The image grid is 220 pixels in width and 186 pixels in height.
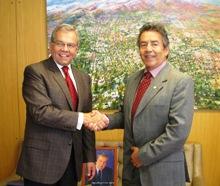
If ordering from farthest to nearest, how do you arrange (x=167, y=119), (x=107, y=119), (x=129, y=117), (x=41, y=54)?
(x=41, y=54)
(x=107, y=119)
(x=129, y=117)
(x=167, y=119)

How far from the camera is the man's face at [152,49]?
1955 mm

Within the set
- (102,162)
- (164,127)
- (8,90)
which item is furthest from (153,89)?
(8,90)

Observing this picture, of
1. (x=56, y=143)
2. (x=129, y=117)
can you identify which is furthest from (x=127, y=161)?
(x=56, y=143)

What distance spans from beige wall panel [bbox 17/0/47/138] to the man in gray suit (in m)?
1.49

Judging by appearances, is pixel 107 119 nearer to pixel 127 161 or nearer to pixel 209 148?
pixel 127 161

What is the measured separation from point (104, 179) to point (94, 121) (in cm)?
93

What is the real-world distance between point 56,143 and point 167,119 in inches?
26.7

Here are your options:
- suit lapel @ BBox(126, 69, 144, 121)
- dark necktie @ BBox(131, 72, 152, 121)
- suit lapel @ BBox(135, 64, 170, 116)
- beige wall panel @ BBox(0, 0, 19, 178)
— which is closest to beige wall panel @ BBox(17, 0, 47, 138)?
beige wall panel @ BBox(0, 0, 19, 178)

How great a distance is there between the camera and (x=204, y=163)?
122 inches

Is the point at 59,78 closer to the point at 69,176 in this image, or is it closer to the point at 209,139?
the point at 69,176

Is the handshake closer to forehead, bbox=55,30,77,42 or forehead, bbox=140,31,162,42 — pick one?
forehead, bbox=55,30,77,42

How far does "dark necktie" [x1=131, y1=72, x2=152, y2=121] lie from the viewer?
6.53ft

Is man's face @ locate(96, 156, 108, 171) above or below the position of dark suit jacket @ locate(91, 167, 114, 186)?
above

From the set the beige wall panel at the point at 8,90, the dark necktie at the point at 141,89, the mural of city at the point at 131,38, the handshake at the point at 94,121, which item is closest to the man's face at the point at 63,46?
the handshake at the point at 94,121
